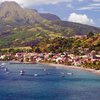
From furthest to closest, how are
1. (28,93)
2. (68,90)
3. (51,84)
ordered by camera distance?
(51,84) < (68,90) < (28,93)

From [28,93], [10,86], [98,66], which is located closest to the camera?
[28,93]

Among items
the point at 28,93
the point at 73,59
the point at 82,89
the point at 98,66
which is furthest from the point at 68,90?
the point at 73,59

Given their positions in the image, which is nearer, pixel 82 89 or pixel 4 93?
pixel 4 93

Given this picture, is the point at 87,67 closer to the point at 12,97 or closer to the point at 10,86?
the point at 10,86

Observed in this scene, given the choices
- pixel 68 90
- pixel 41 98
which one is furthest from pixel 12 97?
pixel 68 90

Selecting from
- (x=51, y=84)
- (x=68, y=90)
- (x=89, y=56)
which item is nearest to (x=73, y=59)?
(x=89, y=56)

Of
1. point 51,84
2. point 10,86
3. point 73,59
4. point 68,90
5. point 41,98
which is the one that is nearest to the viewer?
point 41,98

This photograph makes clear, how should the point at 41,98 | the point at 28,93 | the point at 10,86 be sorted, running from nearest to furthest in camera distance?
1. the point at 41,98
2. the point at 28,93
3. the point at 10,86

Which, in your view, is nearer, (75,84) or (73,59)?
(75,84)

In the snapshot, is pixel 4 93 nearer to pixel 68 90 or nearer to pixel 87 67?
pixel 68 90
